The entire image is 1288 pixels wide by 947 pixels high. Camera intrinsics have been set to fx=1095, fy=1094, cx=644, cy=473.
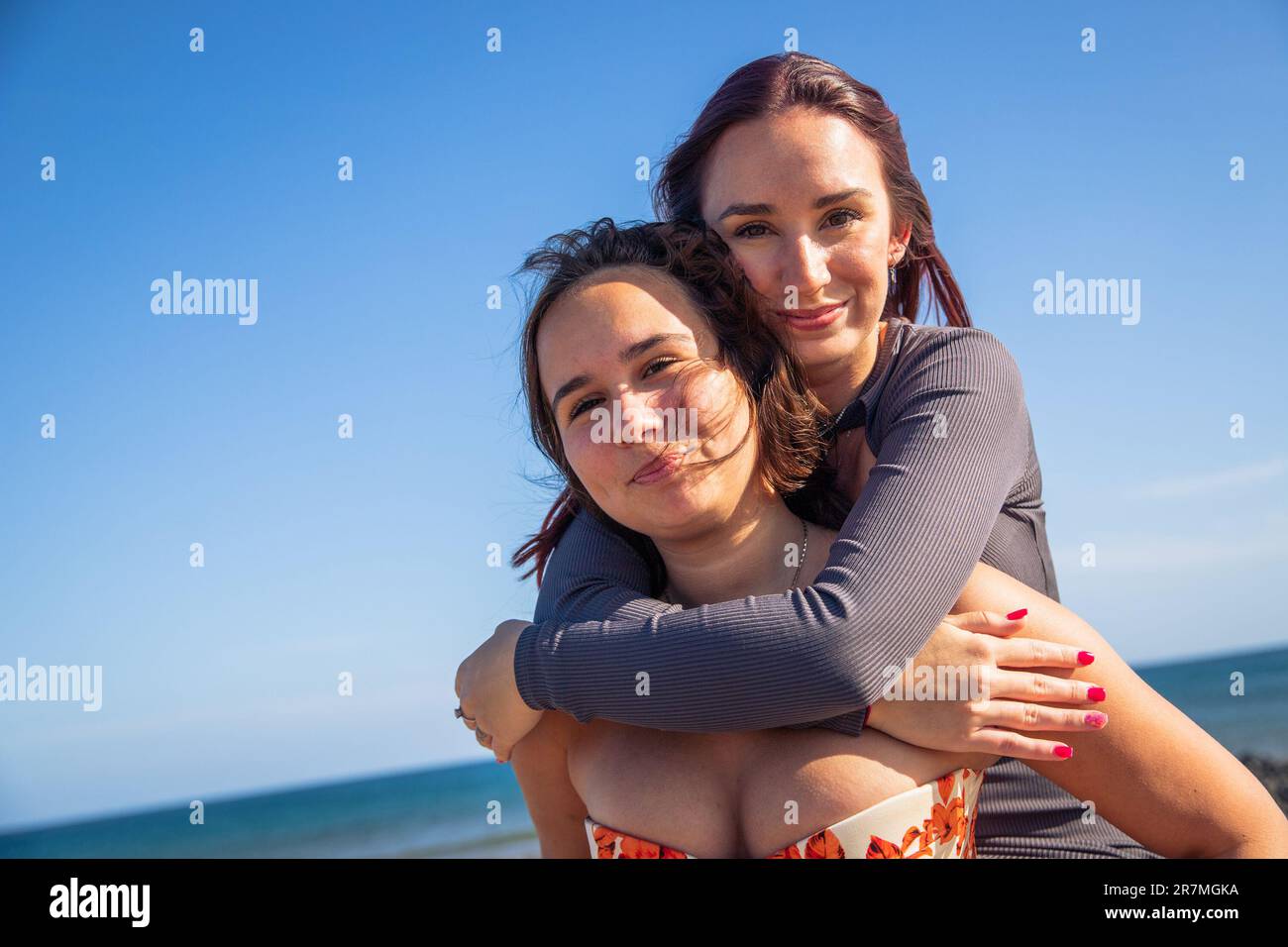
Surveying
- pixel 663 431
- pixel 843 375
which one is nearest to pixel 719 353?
pixel 663 431

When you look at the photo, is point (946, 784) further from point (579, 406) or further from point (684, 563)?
point (579, 406)

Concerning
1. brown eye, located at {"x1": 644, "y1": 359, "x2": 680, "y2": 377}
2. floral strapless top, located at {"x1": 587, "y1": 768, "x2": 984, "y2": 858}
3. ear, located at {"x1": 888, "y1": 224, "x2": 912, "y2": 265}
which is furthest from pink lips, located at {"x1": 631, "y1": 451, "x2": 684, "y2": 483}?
ear, located at {"x1": 888, "y1": 224, "x2": 912, "y2": 265}

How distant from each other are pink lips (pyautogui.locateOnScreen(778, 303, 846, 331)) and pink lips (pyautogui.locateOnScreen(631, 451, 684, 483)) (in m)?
0.82

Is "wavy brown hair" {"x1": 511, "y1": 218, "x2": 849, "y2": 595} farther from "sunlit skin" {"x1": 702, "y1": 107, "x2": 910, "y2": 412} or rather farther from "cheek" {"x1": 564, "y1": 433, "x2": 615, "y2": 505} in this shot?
"cheek" {"x1": 564, "y1": 433, "x2": 615, "y2": 505}

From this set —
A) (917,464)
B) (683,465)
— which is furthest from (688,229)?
(917,464)

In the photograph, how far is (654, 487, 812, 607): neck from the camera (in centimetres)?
276

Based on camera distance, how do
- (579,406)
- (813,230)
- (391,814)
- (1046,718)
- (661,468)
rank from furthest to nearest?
(391,814)
(813,230)
(579,406)
(661,468)
(1046,718)

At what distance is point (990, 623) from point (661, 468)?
82 cm

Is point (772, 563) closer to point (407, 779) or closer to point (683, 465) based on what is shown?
point (683, 465)

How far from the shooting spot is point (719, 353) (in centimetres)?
278

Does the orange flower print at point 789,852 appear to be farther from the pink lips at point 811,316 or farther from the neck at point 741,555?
the pink lips at point 811,316

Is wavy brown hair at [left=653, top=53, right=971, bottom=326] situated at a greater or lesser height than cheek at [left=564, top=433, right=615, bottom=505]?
greater
